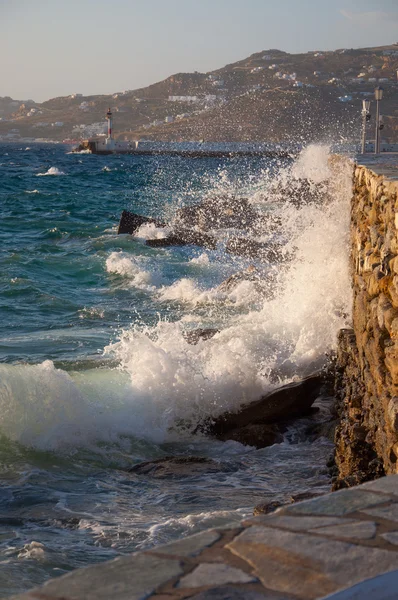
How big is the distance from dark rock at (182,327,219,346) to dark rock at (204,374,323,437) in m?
1.95

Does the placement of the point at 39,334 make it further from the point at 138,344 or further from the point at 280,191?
the point at 280,191

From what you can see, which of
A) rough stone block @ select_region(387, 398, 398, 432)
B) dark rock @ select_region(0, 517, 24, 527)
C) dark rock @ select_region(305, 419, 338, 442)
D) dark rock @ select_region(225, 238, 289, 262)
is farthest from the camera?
dark rock @ select_region(225, 238, 289, 262)

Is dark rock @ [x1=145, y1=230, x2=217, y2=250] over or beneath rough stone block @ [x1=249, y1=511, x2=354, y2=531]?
beneath

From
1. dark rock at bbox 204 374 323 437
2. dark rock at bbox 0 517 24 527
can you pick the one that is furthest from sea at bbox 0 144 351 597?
dark rock at bbox 204 374 323 437

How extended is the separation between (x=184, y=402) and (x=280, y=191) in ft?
56.5

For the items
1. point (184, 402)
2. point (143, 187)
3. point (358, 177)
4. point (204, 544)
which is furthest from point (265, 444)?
point (143, 187)

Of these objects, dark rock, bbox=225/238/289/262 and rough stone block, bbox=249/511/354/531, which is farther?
dark rock, bbox=225/238/289/262

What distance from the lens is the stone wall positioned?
13.0 feet

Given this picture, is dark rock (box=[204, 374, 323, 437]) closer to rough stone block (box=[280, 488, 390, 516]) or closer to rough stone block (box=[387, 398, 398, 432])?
rough stone block (box=[387, 398, 398, 432])

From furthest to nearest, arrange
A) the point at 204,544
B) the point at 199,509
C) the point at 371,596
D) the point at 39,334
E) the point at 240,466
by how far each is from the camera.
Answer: the point at 39,334
the point at 240,466
the point at 199,509
the point at 204,544
the point at 371,596

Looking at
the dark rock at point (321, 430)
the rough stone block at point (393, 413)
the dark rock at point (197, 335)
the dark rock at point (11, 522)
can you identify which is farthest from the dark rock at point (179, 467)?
the dark rock at point (197, 335)

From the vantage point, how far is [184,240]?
19.1 m

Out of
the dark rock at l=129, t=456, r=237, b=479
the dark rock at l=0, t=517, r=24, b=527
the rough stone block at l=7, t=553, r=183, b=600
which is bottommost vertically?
the dark rock at l=129, t=456, r=237, b=479

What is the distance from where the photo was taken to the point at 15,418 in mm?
6566
